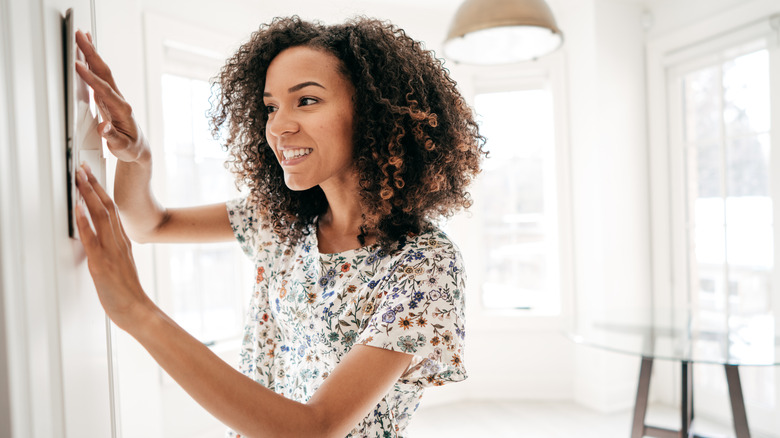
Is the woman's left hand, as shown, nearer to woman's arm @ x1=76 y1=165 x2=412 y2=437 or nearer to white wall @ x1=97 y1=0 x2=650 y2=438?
woman's arm @ x1=76 y1=165 x2=412 y2=437

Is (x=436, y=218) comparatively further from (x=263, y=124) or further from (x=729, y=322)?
(x=729, y=322)

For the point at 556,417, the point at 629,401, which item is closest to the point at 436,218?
the point at 556,417

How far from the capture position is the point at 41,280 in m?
Result: 0.53

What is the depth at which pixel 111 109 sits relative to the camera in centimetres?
83

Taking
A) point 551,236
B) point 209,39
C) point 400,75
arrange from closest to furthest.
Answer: point 400,75 < point 209,39 < point 551,236

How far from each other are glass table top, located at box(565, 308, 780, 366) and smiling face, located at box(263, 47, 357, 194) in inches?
63.8

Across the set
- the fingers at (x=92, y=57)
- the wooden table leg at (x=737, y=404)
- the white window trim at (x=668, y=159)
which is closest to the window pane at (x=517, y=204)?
the white window trim at (x=668, y=159)

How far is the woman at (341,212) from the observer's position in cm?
95

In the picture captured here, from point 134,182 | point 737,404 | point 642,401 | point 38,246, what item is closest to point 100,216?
point 38,246

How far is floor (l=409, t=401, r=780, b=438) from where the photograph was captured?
3.35 m

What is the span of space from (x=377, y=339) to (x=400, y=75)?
1.94ft

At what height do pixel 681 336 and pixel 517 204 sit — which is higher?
pixel 517 204

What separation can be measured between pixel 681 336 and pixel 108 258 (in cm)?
236

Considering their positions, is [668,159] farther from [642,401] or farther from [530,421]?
[530,421]
